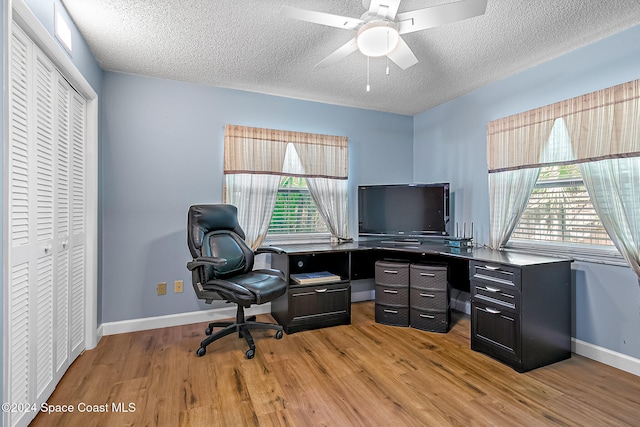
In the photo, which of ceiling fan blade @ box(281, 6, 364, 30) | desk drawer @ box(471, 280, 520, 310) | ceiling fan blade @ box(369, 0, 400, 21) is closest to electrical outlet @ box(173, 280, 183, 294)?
ceiling fan blade @ box(281, 6, 364, 30)

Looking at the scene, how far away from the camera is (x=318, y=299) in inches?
115

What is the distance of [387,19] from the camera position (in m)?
1.72

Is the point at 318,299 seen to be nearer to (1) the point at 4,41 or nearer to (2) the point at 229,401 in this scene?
(2) the point at 229,401

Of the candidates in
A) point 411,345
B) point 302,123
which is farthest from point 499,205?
point 302,123

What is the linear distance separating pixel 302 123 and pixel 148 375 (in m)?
2.78

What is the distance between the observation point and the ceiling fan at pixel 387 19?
1.54 m

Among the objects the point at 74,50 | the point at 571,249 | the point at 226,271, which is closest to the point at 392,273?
the point at 571,249

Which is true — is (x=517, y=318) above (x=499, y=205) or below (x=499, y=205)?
below

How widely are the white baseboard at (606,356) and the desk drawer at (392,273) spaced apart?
137 centimetres

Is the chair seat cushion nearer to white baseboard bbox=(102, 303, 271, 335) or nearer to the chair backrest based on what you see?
the chair backrest

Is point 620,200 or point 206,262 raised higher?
point 620,200

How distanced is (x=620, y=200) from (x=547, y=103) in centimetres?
99

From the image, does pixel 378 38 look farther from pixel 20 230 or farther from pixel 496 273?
pixel 20 230

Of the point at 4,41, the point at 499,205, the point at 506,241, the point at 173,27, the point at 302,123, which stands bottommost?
the point at 506,241
